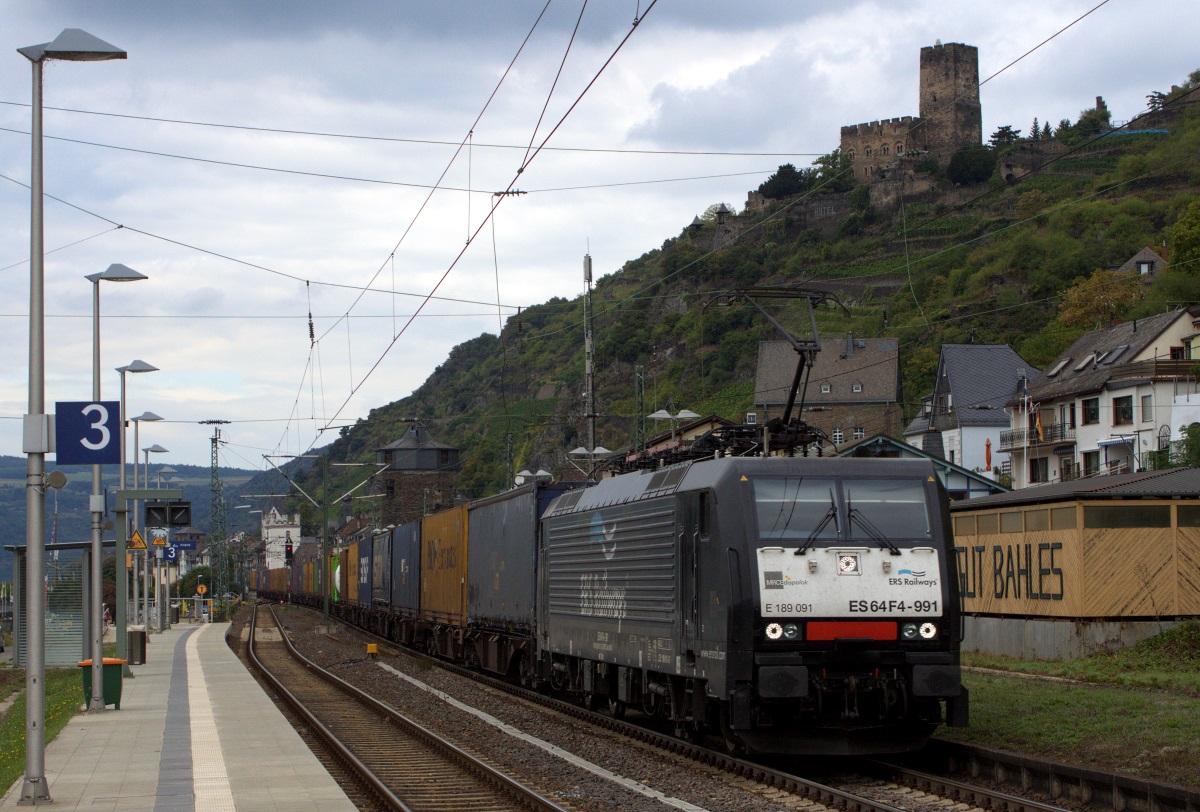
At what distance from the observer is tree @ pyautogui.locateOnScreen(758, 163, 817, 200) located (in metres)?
166

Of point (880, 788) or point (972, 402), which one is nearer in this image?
point (880, 788)

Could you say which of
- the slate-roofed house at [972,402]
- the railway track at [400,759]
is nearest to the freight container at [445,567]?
the railway track at [400,759]

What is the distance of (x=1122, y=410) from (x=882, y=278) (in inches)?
3375

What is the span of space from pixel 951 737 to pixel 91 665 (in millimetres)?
12211

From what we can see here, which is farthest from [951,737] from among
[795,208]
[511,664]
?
[795,208]

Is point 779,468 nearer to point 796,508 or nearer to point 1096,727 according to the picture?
point 796,508

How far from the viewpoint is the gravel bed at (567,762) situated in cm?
1146

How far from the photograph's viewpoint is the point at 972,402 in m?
68.3

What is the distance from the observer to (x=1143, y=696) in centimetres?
1547

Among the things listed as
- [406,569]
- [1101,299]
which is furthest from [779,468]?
[1101,299]

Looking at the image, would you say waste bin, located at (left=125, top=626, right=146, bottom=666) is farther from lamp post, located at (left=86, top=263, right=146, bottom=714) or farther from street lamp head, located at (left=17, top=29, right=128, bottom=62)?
street lamp head, located at (left=17, top=29, right=128, bottom=62)

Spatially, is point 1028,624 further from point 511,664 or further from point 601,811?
point 601,811

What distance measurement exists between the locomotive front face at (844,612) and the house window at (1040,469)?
49.8 meters

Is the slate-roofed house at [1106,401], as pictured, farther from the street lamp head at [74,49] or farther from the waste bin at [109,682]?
the street lamp head at [74,49]
